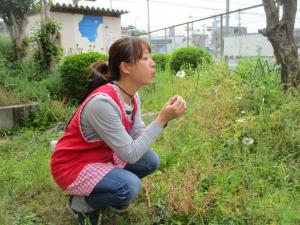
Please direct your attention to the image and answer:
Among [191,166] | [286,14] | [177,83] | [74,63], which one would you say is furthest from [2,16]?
[191,166]

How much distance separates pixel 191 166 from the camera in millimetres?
2658

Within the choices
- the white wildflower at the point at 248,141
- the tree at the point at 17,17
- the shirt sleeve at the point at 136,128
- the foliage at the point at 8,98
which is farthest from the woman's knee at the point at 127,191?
the tree at the point at 17,17

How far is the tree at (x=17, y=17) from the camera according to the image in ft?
24.6

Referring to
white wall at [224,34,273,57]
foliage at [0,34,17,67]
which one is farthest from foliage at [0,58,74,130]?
white wall at [224,34,273,57]

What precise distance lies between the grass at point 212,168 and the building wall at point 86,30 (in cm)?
830

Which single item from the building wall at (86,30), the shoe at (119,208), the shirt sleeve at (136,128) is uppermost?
the building wall at (86,30)

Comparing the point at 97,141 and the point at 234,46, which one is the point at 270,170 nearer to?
the point at 97,141

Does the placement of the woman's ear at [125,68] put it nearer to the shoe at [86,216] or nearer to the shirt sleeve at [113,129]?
the shirt sleeve at [113,129]

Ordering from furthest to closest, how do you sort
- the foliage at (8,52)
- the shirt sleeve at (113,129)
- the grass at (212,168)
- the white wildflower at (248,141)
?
the foliage at (8,52) → the white wildflower at (248,141) → the grass at (212,168) → the shirt sleeve at (113,129)

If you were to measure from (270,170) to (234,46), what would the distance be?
5126 mm

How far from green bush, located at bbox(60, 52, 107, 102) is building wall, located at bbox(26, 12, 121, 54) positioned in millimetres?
6031

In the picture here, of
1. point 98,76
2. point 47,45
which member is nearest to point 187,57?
point 47,45

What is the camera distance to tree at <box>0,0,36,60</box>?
7508mm

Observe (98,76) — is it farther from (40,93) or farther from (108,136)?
(40,93)
